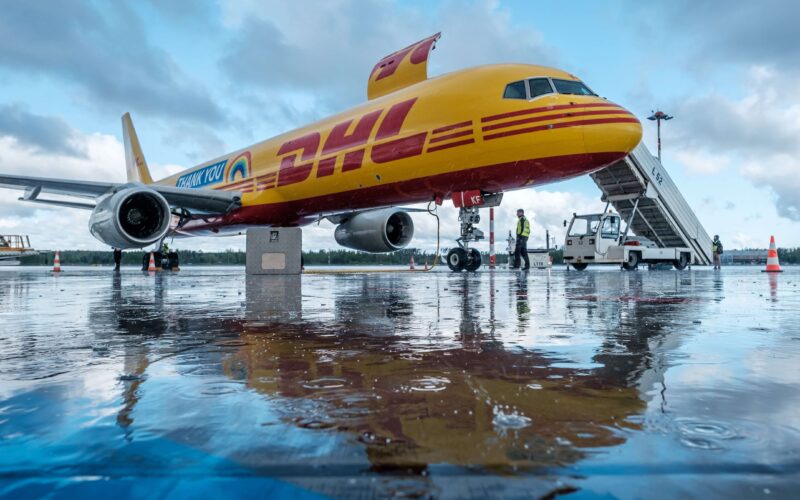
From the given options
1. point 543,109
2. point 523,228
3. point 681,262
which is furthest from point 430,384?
point 681,262

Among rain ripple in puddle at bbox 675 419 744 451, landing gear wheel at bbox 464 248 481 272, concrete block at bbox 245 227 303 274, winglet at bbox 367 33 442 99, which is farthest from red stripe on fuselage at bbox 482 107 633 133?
rain ripple in puddle at bbox 675 419 744 451

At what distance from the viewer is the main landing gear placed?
835cm

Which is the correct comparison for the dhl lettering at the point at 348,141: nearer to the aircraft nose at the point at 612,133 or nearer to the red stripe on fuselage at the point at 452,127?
the red stripe on fuselage at the point at 452,127

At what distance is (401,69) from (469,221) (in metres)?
3.18

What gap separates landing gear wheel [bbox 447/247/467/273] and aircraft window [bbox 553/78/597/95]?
18.1 ft

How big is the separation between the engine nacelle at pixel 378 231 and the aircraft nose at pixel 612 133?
6526mm

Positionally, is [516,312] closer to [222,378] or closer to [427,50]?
[222,378]

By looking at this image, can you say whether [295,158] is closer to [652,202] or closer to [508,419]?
[508,419]

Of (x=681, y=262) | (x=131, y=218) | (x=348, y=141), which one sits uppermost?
(x=348, y=141)

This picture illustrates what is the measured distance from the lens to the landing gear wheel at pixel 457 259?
12477 mm

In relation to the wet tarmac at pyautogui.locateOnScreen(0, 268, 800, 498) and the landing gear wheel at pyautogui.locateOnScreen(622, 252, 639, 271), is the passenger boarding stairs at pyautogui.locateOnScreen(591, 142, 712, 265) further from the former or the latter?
the wet tarmac at pyautogui.locateOnScreen(0, 268, 800, 498)

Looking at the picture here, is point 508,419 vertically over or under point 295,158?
under

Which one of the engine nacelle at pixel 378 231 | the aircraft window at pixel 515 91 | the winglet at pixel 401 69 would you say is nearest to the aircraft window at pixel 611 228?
the engine nacelle at pixel 378 231

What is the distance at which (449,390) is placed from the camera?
154 cm
